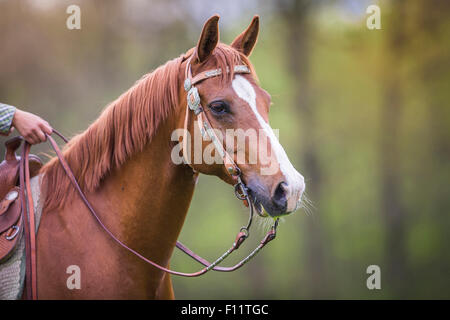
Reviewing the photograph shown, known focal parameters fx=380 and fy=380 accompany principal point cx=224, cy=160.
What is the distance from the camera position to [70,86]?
38.3 ft

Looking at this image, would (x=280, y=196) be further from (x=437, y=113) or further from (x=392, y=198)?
(x=437, y=113)

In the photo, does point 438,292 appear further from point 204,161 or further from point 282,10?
point 204,161

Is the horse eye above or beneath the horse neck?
above

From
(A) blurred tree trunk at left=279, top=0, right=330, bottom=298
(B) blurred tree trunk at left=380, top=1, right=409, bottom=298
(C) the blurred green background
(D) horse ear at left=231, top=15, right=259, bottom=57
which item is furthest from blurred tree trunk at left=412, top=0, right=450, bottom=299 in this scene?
(D) horse ear at left=231, top=15, right=259, bottom=57

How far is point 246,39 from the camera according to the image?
9.66ft

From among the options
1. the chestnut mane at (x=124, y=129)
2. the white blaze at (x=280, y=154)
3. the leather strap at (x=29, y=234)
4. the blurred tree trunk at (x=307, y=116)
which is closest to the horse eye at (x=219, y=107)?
the white blaze at (x=280, y=154)

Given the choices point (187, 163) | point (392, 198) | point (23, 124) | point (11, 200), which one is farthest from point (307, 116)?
point (11, 200)

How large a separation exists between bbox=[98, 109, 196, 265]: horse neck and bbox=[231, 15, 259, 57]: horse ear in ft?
2.56

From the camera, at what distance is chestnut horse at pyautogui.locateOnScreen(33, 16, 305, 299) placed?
2.61 metres

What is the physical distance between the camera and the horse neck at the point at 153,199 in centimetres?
273

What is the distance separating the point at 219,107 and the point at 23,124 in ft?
4.83

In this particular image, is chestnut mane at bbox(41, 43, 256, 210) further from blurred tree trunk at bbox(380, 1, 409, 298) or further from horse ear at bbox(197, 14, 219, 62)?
blurred tree trunk at bbox(380, 1, 409, 298)

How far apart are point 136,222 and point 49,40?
1058 cm

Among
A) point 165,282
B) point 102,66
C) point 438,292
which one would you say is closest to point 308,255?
point 438,292
